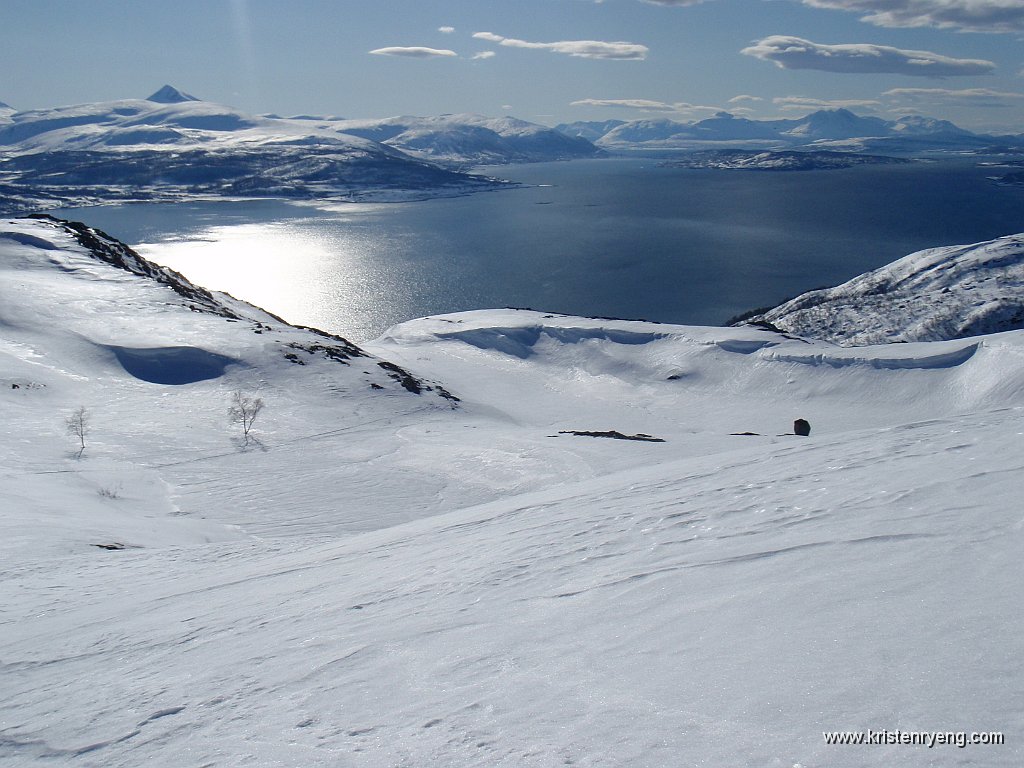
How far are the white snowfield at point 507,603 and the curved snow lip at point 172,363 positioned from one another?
7829 mm

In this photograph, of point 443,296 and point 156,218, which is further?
point 156,218

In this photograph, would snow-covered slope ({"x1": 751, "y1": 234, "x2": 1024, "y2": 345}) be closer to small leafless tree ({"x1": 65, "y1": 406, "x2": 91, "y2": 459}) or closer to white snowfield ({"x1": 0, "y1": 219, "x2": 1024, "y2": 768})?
white snowfield ({"x1": 0, "y1": 219, "x2": 1024, "y2": 768})

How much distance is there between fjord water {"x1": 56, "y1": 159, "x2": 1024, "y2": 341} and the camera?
81.6m

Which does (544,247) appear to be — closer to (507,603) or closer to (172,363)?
(172,363)

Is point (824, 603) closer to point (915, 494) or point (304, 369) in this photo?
point (915, 494)

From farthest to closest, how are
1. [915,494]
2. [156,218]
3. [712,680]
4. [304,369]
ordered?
[156,218]
[304,369]
[915,494]
[712,680]

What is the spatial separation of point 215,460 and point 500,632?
18.5 m

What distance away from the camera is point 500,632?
7320 mm

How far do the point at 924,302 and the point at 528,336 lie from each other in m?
38.4

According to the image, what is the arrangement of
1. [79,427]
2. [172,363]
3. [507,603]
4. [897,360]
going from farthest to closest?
1. [897,360]
2. [172,363]
3. [79,427]
4. [507,603]

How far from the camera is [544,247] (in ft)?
365

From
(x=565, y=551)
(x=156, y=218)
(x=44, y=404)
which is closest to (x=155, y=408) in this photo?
(x=44, y=404)

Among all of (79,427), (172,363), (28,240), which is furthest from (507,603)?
(28,240)

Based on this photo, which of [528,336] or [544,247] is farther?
[544,247]
